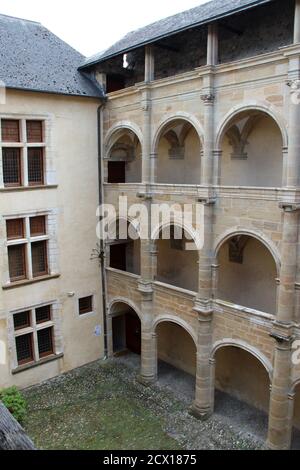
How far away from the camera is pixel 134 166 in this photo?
20.6m

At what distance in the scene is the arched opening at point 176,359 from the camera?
17.8 metres

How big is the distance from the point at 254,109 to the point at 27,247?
9940mm

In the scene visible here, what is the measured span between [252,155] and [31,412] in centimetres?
1266

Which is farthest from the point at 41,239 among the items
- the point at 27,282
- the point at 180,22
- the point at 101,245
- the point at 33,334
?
the point at 180,22

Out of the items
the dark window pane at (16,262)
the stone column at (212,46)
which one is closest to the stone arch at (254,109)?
the stone column at (212,46)

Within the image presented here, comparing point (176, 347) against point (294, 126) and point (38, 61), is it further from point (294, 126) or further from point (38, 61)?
point (38, 61)

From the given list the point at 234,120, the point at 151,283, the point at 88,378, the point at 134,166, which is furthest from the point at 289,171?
the point at 88,378

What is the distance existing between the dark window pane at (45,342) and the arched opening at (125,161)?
295 inches

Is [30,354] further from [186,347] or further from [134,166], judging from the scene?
[134,166]

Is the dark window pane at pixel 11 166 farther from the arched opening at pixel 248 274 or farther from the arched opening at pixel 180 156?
the arched opening at pixel 248 274

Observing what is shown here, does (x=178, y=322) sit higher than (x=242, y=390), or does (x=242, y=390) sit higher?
(x=178, y=322)

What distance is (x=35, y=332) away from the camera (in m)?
17.3

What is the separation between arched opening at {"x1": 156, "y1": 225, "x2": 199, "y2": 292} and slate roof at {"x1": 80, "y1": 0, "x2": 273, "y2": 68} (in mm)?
7411

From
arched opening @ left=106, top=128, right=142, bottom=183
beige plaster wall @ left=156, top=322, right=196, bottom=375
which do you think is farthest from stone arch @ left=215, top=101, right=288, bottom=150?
beige plaster wall @ left=156, top=322, right=196, bottom=375
